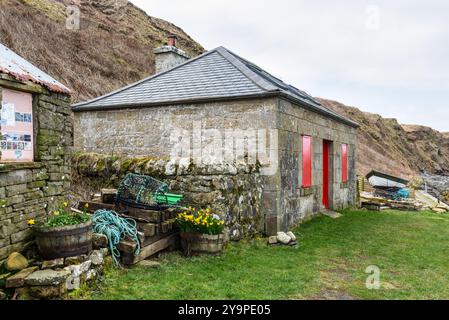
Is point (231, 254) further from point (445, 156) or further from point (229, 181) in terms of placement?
point (445, 156)

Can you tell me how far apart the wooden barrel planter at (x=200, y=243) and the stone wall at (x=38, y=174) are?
90.6 inches

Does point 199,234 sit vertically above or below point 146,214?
below

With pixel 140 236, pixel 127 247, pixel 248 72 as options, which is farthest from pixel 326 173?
pixel 127 247

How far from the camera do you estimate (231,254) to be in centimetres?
682

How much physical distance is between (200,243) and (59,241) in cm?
250

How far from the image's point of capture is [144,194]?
6637 mm

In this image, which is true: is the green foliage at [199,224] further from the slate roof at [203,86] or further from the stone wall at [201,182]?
the slate roof at [203,86]

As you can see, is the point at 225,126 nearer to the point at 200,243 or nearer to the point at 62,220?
the point at 200,243

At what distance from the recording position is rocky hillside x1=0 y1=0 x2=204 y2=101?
62.2 feet

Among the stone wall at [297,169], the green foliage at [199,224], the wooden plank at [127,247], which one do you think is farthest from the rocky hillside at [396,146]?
the wooden plank at [127,247]

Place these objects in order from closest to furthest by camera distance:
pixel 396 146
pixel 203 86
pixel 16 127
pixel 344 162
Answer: pixel 16 127, pixel 203 86, pixel 344 162, pixel 396 146

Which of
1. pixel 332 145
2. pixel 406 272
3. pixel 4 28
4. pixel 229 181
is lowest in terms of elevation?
pixel 406 272
